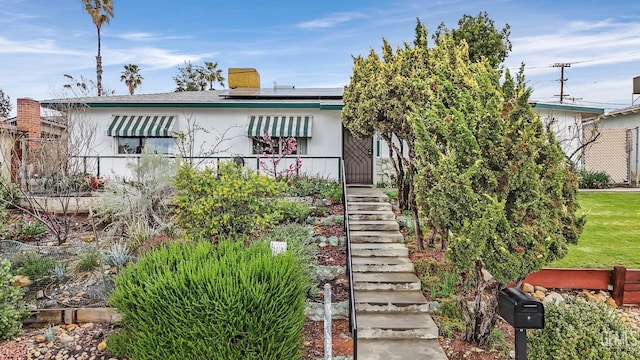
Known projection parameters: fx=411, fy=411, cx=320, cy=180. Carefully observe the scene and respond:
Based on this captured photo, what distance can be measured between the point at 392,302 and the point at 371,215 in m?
3.25

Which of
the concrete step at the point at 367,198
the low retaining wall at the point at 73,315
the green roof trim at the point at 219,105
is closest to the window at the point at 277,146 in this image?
the green roof trim at the point at 219,105

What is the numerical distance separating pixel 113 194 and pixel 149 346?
5492 mm

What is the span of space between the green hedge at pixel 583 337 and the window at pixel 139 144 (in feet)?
40.5

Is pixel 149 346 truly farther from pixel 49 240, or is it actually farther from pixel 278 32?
pixel 278 32

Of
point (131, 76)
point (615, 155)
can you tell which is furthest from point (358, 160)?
point (131, 76)

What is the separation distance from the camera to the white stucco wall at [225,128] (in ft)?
44.7

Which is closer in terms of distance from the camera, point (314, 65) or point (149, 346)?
point (149, 346)

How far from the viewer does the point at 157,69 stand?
31.7 meters

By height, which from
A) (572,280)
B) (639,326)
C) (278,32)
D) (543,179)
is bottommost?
(639,326)

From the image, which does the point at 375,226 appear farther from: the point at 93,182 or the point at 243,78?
the point at 243,78

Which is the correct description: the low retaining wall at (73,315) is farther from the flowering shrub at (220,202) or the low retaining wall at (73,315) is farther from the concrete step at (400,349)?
the concrete step at (400,349)

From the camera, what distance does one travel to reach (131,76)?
1300 inches

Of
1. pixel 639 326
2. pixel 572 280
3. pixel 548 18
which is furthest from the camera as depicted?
pixel 548 18

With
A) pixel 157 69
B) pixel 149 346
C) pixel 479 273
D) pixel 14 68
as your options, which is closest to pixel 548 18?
pixel 479 273
